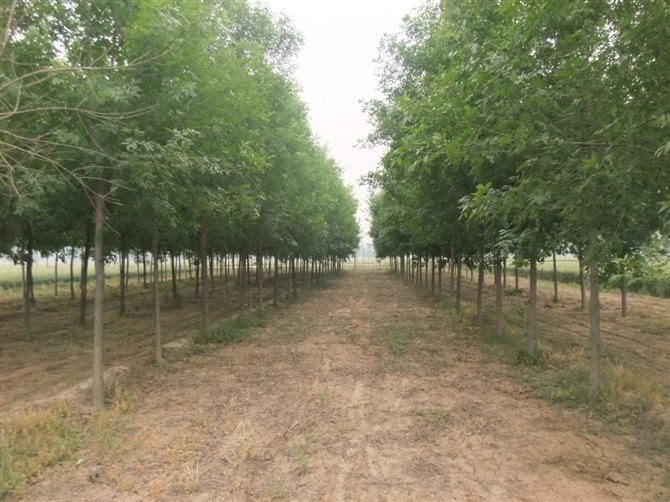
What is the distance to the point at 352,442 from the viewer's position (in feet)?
18.1

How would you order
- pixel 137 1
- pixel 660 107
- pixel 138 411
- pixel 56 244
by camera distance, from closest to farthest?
pixel 660 107, pixel 137 1, pixel 138 411, pixel 56 244

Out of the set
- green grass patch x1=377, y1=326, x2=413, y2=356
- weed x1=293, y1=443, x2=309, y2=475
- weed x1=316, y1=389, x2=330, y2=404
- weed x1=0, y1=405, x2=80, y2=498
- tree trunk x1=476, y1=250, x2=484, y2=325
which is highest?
tree trunk x1=476, y1=250, x2=484, y2=325

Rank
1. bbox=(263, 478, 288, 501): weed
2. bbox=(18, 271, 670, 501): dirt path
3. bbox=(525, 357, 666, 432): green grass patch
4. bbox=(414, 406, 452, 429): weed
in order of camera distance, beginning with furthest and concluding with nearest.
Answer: bbox=(525, 357, 666, 432): green grass patch → bbox=(414, 406, 452, 429): weed → bbox=(18, 271, 670, 501): dirt path → bbox=(263, 478, 288, 501): weed

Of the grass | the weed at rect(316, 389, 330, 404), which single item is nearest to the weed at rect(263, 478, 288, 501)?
the grass

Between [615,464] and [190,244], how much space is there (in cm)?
1553

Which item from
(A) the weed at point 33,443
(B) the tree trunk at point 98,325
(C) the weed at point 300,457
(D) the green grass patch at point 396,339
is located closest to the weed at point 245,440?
(C) the weed at point 300,457

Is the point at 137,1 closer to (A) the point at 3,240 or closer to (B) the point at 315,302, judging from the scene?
(A) the point at 3,240

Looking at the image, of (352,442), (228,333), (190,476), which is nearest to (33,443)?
(190,476)

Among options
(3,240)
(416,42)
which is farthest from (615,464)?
(3,240)

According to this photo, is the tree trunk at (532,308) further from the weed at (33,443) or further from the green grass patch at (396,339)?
the weed at (33,443)

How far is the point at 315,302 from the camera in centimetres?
2300

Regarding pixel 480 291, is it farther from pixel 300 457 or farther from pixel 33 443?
pixel 33 443

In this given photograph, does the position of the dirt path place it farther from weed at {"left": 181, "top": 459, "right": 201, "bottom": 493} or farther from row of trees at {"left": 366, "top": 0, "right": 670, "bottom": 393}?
row of trees at {"left": 366, "top": 0, "right": 670, "bottom": 393}

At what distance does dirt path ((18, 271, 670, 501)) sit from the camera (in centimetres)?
441
